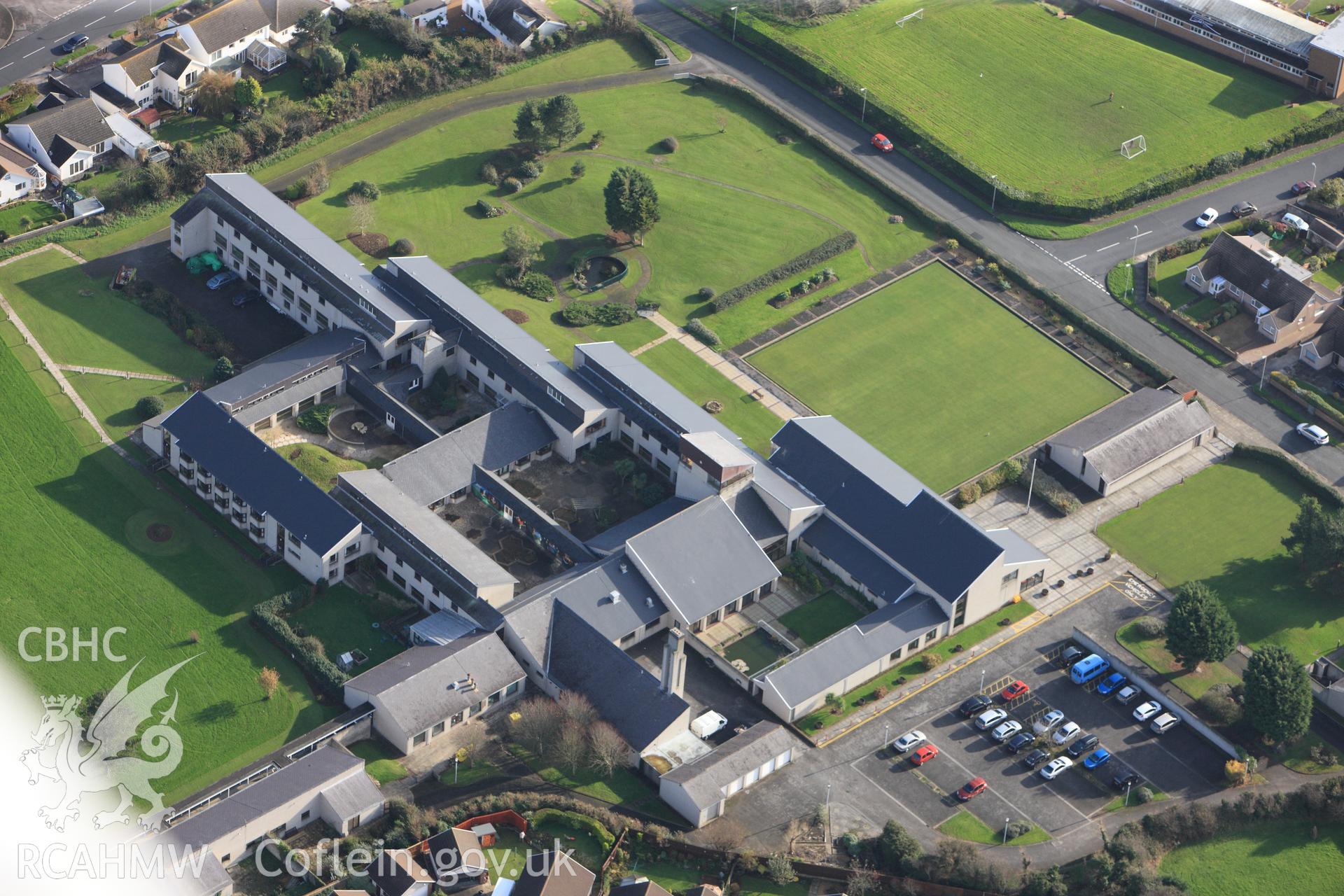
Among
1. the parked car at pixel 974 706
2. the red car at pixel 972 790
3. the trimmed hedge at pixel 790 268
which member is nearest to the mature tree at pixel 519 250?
the trimmed hedge at pixel 790 268

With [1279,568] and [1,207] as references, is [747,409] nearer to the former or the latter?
[1279,568]

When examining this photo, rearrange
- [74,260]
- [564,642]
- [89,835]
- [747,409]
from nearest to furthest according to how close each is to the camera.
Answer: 1. [89,835]
2. [564,642]
3. [747,409]
4. [74,260]

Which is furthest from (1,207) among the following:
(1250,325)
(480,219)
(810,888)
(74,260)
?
(1250,325)

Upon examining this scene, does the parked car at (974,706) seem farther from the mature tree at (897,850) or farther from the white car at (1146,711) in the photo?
the mature tree at (897,850)

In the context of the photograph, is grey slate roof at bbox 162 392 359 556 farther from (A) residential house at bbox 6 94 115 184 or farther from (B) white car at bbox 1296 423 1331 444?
(B) white car at bbox 1296 423 1331 444

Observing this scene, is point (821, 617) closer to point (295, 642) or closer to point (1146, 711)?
point (1146, 711)

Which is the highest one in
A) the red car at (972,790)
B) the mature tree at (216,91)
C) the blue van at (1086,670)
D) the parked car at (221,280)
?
the mature tree at (216,91)

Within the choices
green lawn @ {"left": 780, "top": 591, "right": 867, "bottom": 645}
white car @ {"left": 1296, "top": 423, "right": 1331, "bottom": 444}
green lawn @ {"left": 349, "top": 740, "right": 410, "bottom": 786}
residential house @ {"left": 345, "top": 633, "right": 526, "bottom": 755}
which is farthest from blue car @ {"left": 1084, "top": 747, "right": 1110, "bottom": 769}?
green lawn @ {"left": 349, "top": 740, "right": 410, "bottom": 786}
